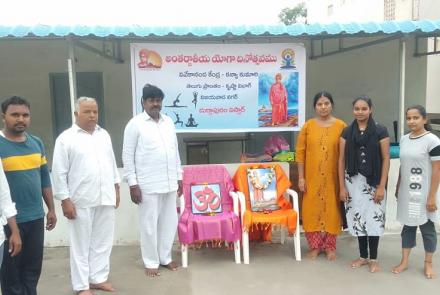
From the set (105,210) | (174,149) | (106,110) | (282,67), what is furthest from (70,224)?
(106,110)

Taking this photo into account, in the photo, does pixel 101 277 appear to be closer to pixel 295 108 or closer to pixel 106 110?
pixel 295 108

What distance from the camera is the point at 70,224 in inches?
133

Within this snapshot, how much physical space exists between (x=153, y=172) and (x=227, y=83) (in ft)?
5.00

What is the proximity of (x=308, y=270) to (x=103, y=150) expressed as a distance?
210cm

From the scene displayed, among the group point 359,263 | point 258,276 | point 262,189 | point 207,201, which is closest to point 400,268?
point 359,263

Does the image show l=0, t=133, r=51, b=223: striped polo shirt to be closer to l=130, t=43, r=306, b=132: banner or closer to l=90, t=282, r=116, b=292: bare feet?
l=90, t=282, r=116, b=292: bare feet

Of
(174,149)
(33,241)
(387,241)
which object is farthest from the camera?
(387,241)

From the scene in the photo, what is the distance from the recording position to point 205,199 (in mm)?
4418

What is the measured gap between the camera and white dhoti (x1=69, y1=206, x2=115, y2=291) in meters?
3.37

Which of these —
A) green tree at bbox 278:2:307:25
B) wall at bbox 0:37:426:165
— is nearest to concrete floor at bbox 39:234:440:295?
wall at bbox 0:37:426:165

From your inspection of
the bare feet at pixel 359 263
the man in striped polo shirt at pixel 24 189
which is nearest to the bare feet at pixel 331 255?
the bare feet at pixel 359 263

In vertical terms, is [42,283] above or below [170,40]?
below

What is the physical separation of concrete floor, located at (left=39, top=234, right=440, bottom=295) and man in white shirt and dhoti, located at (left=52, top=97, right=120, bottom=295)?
316 millimetres

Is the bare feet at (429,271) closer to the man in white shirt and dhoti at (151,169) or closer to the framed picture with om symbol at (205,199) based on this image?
the framed picture with om symbol at (205,199)
